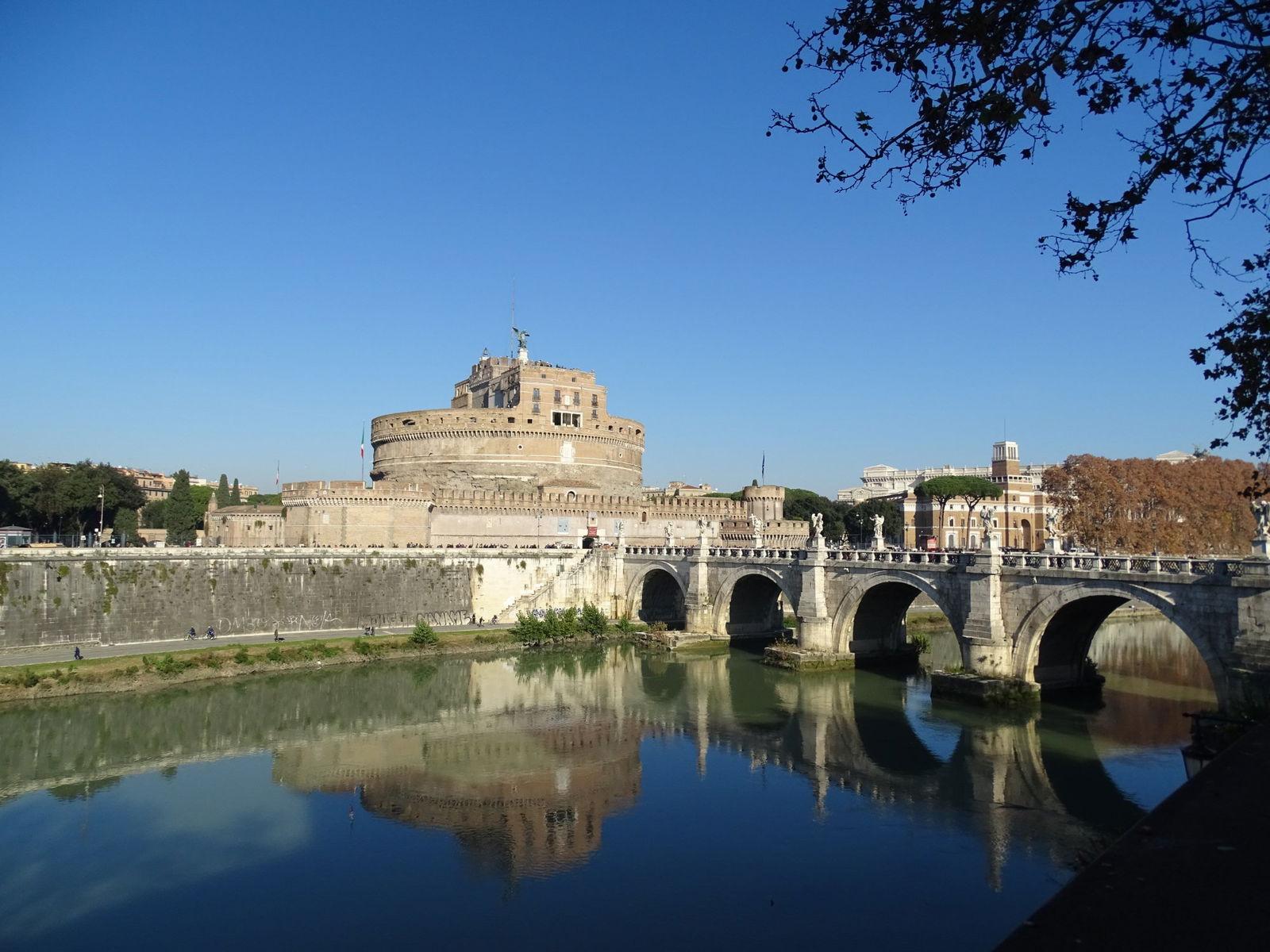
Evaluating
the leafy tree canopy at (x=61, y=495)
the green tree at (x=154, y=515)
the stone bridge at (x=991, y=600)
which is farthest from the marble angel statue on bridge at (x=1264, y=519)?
the green tree at (x=154, y=515)

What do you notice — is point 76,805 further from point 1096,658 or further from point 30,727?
point 1096,658

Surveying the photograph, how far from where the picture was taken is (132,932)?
1335 centimetres

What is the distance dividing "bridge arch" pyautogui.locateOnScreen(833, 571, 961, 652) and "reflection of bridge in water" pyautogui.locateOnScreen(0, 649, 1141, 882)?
6.48ft

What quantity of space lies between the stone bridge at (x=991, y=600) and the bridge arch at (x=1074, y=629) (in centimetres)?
4

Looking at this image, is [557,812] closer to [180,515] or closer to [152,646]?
[152,646]

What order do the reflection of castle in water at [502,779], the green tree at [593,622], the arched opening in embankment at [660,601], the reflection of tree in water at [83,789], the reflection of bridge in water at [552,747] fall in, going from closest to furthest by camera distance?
Result: 1. the reflection of castle in water at [502,779]
2. the reflection of bridge in water at [552,747]
3. the reflection of tree in water at [83,789]
4. the green tree at [593,622]
5. the arched opening in embankment at [660,601]

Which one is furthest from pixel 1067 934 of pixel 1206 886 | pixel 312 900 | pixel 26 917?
pixel 26 917

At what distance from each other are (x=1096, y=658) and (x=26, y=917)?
1396 inches

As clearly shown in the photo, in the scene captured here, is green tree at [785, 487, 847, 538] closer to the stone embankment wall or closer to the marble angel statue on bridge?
the stone embankment wall

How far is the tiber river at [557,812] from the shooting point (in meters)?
13.8

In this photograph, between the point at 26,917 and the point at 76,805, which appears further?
the point at 76,805

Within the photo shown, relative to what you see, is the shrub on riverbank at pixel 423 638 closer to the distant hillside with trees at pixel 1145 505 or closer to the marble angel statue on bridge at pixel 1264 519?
the marble angel statue on bridge at pixel 1264 519

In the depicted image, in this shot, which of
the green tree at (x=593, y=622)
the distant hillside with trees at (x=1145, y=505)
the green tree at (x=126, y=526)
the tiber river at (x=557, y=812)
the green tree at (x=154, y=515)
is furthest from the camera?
the green tree at (x=154, y=515)

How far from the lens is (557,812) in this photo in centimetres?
1903
